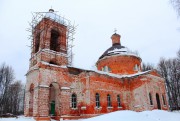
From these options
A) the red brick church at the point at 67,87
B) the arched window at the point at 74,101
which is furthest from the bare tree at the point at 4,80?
the arched window at the point at 74,101

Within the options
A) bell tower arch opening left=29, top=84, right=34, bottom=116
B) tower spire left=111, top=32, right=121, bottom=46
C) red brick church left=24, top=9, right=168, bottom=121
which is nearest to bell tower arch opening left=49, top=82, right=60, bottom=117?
red brick church left=24, top=9, right=168, bottom=121

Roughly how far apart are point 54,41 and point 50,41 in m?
0.95

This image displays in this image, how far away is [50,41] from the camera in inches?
801

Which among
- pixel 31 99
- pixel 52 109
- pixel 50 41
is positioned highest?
pixel 50 41

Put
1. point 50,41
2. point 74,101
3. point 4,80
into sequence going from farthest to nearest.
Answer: point 4,80
point 50,41
point 74,101

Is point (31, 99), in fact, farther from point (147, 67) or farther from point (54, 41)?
point (147, 67)

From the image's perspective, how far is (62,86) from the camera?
18.7 meters

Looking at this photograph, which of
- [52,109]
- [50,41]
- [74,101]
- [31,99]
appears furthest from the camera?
[50,41]

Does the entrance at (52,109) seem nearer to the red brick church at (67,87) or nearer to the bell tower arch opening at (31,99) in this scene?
the red brick church at (67,87)

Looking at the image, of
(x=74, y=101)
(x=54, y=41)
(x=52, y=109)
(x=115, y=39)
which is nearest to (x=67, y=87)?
(x=74, y=101)

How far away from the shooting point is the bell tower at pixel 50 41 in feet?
62.3

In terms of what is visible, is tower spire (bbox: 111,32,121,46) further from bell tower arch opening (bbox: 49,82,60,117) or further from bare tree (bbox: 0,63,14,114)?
bare tree (bbox: 0,63,14,114)

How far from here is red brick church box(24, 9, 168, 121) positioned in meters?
17.8

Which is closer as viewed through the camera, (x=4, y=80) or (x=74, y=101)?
(x=74, y=101)
